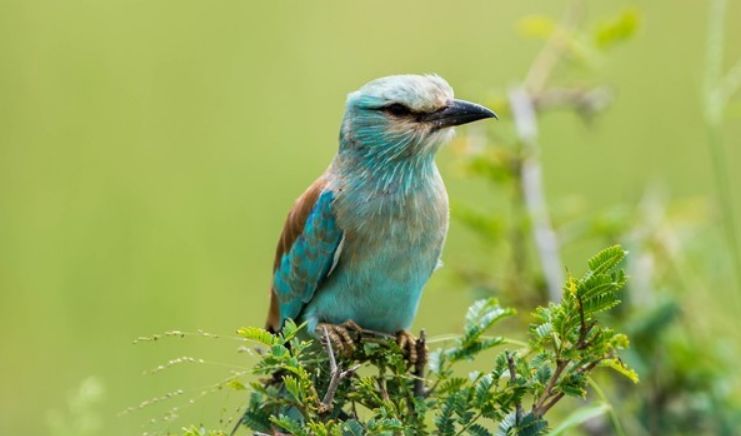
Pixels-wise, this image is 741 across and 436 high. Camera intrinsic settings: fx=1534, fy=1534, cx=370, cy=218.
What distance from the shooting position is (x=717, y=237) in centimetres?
470

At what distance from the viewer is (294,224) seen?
372 cm

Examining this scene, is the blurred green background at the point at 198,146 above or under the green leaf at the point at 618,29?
under

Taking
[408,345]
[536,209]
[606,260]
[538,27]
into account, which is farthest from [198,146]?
[606,260]

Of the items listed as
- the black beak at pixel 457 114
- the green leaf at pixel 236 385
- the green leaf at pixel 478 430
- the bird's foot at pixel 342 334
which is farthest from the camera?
the black beak at pixel 457 114

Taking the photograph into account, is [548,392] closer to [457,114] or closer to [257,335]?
[257,335]

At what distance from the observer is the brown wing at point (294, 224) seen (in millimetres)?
3666

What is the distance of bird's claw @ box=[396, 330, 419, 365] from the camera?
3072mm

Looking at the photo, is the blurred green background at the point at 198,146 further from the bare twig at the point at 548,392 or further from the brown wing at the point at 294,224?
the bare twig at the point at 548,392

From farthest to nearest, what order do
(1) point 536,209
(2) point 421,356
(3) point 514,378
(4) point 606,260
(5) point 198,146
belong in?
1. (5) point 198,146
2. (1) point 536,209
3. (2) point 421,356
4. (3) point 514,378
5. (4) point 606,260

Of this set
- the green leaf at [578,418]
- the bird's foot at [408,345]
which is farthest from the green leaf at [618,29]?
the green leaf at [578,418]

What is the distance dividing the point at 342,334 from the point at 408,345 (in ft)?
0.53

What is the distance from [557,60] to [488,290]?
851mm

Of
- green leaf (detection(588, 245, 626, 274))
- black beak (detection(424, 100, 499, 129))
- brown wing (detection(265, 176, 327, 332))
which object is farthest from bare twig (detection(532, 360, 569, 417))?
brown wing (detection(265, 176, 327, 332))

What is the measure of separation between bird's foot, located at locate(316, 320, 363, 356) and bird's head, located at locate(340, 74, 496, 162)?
45cm
